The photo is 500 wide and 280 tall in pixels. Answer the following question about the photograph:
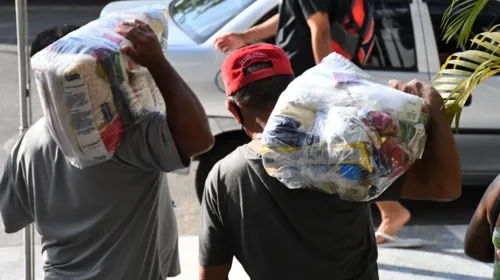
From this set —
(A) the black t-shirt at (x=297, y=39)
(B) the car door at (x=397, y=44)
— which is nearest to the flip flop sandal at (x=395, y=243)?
(B) the car door at (x=397, y=44)

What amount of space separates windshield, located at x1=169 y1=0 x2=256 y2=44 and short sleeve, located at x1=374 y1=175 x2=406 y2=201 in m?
3.50

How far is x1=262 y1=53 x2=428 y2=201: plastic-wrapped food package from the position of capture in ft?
7.58

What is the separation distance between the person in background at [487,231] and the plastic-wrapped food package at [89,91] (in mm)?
1124

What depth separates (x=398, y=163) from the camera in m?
2.40

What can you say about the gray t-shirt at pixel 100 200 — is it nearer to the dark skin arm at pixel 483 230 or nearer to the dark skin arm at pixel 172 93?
the dark skin arm at pixel 172 93

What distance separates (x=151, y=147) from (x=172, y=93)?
19cm

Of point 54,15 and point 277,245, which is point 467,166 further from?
point 54,15

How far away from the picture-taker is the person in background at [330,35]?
16.5ft

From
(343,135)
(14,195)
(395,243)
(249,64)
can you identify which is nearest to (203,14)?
(395,243)

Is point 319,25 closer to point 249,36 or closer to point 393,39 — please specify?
point 249,36

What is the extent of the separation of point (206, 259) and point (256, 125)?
470mm

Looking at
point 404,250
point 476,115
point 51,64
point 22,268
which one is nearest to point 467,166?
point 476,115

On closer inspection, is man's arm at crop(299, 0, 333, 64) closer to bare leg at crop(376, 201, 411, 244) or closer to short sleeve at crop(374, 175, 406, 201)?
bare leg at crop(376, 201, 411, 244)

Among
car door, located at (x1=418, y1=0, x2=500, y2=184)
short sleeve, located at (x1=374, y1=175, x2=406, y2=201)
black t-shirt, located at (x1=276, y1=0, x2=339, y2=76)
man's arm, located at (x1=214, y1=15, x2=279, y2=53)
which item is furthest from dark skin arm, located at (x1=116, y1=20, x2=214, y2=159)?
car door, located at (x1=418, y1=0, x2=500, y2=184)
